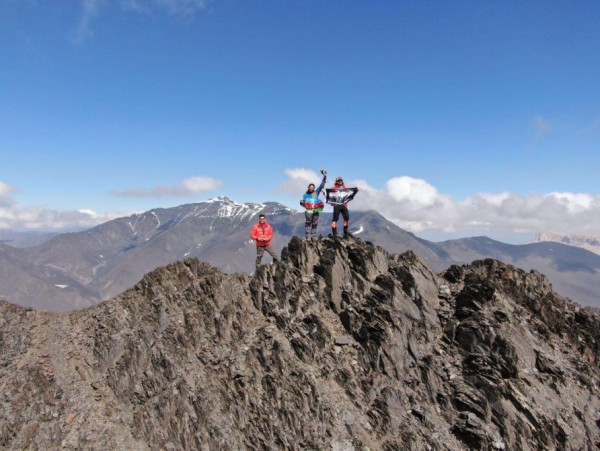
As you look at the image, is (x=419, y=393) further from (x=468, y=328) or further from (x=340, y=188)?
(x=340, y=188)

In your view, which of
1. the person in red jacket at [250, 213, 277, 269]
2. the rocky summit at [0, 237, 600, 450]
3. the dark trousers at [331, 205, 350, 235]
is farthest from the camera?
the dark trousers at [331, 205, 350, 235]

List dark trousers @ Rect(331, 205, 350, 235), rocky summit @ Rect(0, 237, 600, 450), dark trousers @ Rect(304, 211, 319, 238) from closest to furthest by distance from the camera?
rocky summit @ Rect(0, 237, 600, 450), dark trousers @ Rect(331, 205, 350, 235), dark trousers @ Rect(304, 211, 319, 238)

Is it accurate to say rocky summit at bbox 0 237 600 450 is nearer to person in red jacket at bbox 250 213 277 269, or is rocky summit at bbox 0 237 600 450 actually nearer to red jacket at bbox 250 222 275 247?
person in red jacket at bbox 250 213 277 269

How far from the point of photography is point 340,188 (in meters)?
36.7

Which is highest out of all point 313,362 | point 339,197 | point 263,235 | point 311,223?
Answer: point 339,197

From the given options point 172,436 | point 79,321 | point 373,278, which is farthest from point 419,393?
point 79,321

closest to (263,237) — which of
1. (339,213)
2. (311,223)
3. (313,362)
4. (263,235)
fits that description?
(263,235)

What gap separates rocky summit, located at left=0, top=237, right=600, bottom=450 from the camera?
26234mm

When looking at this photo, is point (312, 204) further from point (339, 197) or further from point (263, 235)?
point (263, 235)

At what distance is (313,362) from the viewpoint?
29.2m

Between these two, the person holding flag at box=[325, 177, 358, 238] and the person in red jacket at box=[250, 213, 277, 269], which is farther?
the person holding flag at box=[325, 177, 358, 238]

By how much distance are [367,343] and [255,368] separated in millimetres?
8832

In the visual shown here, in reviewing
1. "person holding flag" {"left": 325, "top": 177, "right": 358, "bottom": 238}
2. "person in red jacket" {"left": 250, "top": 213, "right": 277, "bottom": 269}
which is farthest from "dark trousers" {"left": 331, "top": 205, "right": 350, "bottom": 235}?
"person in red jacket" {"left": 250, "top": 213, "right": 277, "bottom": 269}

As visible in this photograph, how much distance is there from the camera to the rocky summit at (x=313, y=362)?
26.2 metres
